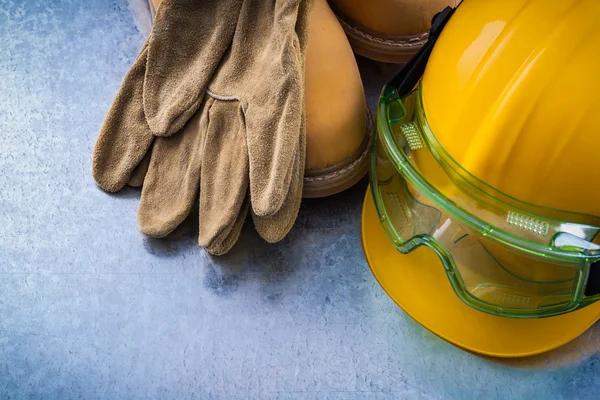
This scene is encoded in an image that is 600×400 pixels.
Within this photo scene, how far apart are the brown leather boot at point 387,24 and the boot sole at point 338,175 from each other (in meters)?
0.22

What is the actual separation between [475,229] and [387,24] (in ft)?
1.71

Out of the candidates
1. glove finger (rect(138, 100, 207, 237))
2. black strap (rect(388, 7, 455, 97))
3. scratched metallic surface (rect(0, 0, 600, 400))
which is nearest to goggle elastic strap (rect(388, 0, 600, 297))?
black strap (rect(388, 7, 455, 97))

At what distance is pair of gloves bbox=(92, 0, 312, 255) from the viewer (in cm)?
100

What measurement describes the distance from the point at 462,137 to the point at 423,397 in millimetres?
405

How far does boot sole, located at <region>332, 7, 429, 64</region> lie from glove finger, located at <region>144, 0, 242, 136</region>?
0.82ft

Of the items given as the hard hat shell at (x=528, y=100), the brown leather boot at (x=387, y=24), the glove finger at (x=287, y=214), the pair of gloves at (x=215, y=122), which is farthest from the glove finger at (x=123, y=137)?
the hard hat shell at (x=528, y=100)

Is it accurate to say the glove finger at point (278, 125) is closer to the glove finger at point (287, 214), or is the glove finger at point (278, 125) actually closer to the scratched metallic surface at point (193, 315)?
the glove finger at point (287, 214)

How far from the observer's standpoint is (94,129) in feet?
4.05

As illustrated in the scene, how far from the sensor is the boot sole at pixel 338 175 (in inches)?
42.0

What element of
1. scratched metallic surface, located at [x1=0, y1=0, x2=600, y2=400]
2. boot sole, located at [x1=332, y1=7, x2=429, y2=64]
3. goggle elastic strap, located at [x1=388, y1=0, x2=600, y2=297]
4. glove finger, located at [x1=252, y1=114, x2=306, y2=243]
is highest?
goggle elastic strap, located at [x1=388, y1=0, x2=600, y2=297]

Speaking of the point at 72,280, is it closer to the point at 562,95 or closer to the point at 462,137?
the point at 462,137

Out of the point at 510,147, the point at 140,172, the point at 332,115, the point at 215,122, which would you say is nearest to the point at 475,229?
the point at 510,147

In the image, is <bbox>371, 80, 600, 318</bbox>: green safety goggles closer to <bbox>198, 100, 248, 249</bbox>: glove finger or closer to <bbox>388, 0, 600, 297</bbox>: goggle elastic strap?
<bbox>388, 0, 600, 297</bbox>: goggle elastic strap

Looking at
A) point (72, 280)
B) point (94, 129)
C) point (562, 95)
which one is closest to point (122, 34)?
point (94, 129)
